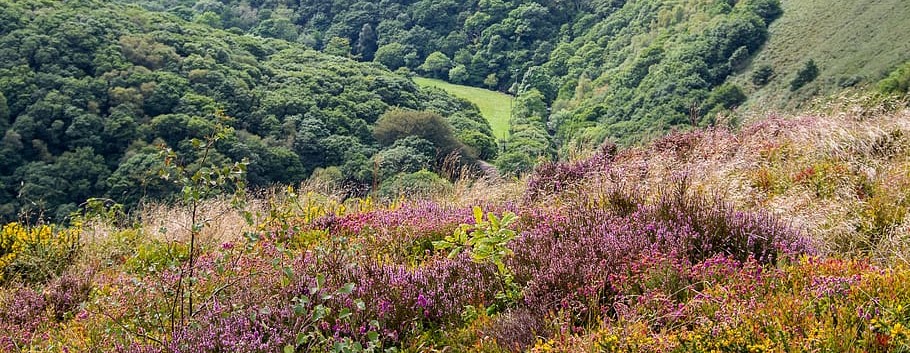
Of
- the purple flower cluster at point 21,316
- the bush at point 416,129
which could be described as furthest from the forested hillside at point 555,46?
the purple flower cluster at point 21,316

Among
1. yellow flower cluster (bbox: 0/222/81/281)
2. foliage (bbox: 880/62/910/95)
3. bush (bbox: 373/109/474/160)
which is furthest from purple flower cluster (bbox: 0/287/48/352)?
bush (bbox: 373/109/474/160)

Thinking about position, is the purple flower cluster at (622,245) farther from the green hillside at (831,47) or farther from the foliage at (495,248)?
the green hillside at (831,47)

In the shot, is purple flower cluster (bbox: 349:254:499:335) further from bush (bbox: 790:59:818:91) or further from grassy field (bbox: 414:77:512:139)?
grassy field (bbox: 414:77:512:139)

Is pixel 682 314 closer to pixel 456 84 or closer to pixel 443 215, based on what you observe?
pixel 443 215

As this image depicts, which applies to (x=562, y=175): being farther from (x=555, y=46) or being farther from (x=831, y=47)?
(x=555, y=46)

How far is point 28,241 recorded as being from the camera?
5.67 m

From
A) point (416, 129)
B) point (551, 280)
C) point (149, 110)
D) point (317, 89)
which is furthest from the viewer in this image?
point (317, 89)

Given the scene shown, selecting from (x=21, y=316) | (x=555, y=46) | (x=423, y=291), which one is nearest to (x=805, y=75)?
(x=423, y=291)

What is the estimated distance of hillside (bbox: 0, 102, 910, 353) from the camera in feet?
7.47

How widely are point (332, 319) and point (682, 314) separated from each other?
60.2 inches

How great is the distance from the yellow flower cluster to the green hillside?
122 feet

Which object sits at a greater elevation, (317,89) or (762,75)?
(317,89)

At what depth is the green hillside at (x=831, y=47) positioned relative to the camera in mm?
39250

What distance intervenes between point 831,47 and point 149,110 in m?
51.8
